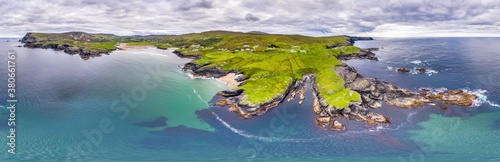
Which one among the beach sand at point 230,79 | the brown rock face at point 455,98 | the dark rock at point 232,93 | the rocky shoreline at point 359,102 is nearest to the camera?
the rocky shoreline at point 359,102

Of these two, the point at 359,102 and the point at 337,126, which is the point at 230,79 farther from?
the point at 337,126

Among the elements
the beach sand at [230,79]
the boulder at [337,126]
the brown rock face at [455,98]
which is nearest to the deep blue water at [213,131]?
the boulder at [337,126]

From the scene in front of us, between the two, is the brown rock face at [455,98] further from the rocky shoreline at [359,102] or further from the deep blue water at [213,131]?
the deep blue water at [213,131]

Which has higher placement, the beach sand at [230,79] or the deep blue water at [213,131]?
the beach sand at [230,79]

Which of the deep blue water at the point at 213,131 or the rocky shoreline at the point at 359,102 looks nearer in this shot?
the deep blue water at the point at 213,131

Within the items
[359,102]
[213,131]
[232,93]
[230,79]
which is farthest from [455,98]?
[230,79]

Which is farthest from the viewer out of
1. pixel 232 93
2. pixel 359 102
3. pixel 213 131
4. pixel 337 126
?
pixel 232 93

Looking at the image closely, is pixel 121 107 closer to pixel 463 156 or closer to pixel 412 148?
pixel 412 148

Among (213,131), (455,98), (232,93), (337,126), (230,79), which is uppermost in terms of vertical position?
(455,98)
